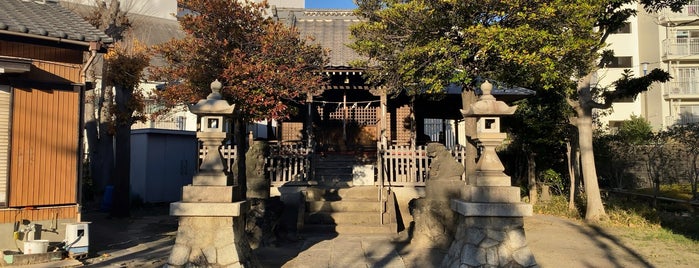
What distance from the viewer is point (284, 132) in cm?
1759

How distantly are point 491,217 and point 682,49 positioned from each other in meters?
29.9

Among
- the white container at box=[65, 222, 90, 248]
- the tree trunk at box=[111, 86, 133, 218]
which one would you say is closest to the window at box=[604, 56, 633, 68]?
the tree trunk at box=[111, 86, 133, 218]

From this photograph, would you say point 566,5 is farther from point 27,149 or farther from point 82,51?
point 27,149

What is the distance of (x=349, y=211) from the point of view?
38.5ft

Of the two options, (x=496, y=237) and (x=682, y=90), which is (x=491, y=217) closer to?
(x=496, y=237)

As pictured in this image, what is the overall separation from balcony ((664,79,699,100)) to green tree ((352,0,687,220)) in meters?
23.7

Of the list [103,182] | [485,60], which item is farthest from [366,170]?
[103,182]

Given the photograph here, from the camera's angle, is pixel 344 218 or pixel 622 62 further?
pixel 622 62

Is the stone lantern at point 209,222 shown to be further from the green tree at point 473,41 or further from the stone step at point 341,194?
the stone step at point 341,194

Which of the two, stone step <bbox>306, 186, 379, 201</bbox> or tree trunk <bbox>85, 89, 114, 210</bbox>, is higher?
tree trunk <bbox>85, 89, 114, 210</bbox>

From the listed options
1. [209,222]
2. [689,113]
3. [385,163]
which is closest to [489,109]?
[209,222]

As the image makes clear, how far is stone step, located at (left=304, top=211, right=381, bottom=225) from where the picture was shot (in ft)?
37.1

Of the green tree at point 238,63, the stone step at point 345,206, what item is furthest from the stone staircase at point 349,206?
the green tree at point 238,63

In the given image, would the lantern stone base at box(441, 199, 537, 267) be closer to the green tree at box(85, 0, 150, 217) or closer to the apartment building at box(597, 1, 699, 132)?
the green tree at box(85, 0, 150, 217)
